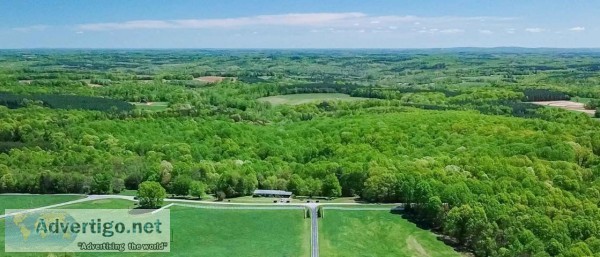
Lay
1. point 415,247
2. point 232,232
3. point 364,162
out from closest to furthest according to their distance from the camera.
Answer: point 415,247, point 232,232, point 364,162

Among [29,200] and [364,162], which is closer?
[29,200]

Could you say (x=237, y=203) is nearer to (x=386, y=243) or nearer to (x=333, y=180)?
(x=333, y=180)

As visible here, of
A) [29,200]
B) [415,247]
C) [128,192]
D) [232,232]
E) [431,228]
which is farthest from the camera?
[128,192]

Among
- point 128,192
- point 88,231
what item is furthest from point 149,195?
point 128,192

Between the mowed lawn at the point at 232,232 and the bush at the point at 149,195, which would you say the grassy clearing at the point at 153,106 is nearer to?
the mowed lawn at the point at 232,232

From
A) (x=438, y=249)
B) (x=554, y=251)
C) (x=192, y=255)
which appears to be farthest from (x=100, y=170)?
(x=554, y=251)

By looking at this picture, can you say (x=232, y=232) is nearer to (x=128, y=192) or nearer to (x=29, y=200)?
(x=128, y=192)

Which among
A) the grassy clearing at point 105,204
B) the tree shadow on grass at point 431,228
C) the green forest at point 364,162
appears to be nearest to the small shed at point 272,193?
the green forest at point 364,162
